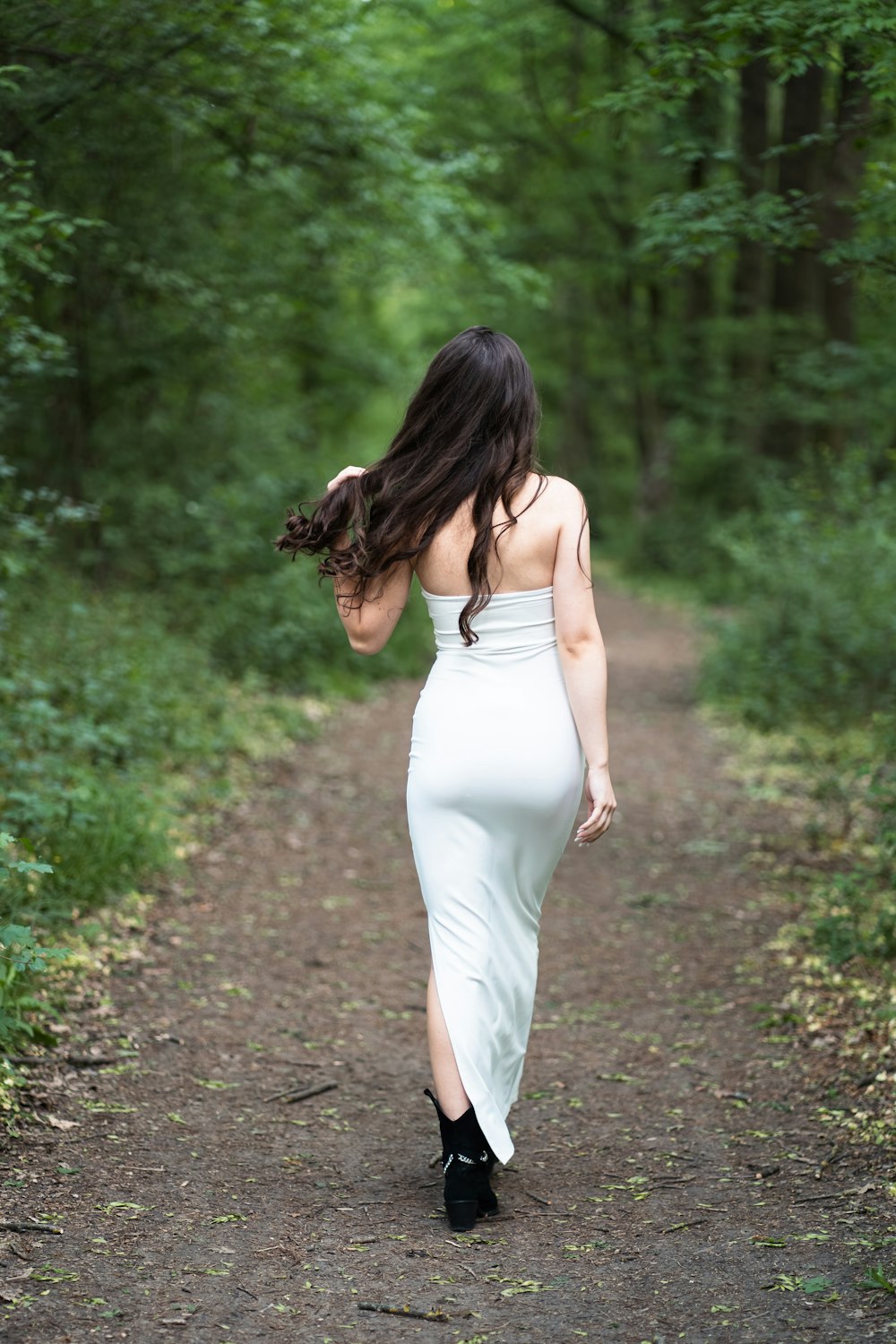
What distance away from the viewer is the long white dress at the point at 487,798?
3309 millimetres

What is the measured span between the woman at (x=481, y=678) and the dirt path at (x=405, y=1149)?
0.37m

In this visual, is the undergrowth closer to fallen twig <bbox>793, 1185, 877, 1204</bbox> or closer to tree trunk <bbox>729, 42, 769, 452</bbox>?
fallen twig <bbox>793, 1185, 877, 1204</bbox>

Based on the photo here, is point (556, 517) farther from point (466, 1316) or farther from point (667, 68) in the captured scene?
point (667, 68)

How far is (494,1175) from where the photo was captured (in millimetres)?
3705

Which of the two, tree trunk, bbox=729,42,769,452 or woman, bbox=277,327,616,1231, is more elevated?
woman, bbox=277,327,616,1231

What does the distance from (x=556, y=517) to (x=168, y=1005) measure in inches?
106

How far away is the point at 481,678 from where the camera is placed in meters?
3.35

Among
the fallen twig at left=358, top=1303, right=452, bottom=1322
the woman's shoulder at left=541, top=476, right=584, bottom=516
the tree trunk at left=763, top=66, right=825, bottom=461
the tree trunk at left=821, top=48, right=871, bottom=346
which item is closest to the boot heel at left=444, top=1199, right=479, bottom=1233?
the fallen twig at left=358, top=1303, right=452, bottom=1322

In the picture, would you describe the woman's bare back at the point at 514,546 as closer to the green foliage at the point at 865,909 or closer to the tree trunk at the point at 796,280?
the green foliage at the point at 865,909

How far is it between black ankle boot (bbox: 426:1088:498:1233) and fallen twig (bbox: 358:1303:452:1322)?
460mm

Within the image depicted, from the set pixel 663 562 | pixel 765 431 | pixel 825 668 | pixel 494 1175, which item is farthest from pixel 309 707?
pixel 663 562

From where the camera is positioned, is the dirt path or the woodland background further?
the woodland background

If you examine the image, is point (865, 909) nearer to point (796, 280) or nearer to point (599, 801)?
point (599, 801)

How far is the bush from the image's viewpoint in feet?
29.8
